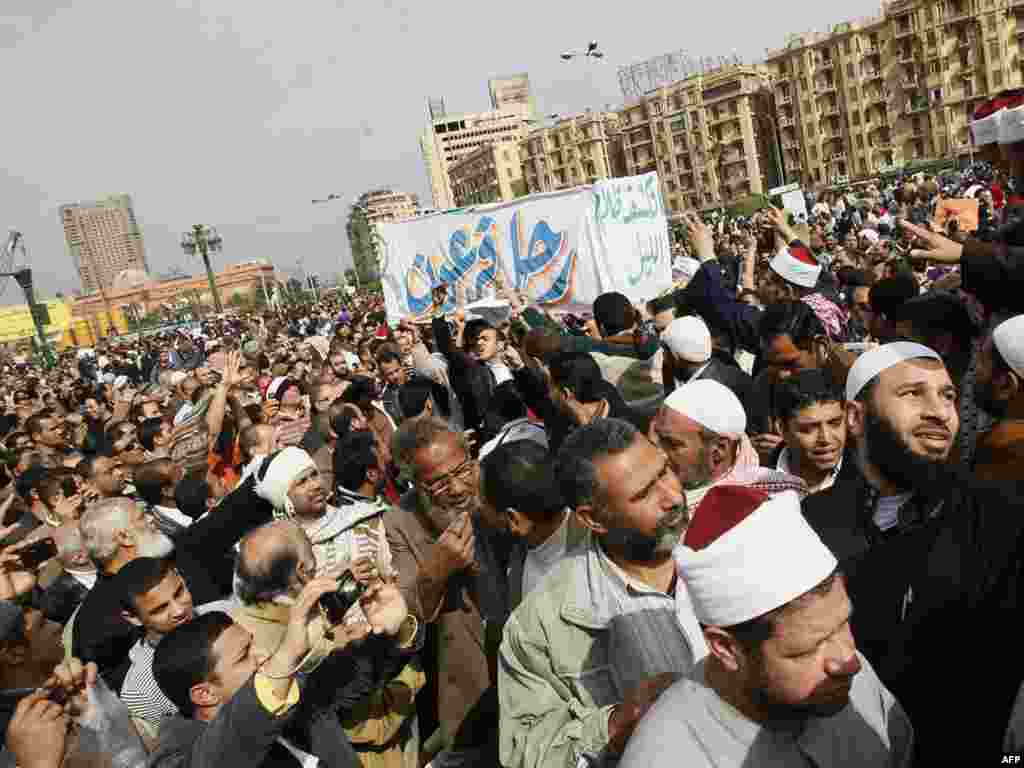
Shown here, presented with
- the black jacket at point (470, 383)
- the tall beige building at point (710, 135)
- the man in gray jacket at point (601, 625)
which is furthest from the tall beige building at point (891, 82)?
the man in gray jacket at point (601, 625)

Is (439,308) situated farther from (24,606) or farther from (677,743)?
(677,743)

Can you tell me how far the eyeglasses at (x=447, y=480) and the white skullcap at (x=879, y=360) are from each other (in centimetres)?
149

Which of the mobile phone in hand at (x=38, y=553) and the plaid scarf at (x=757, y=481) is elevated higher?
the plaid scarf at (x=757, y=481)

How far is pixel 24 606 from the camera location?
4.16 m

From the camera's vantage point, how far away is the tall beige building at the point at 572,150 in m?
113

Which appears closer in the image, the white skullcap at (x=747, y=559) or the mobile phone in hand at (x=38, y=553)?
the white skullcap at (x=747, y=559)

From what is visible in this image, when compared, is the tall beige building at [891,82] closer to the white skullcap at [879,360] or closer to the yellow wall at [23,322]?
the yellow wall at [23,322]

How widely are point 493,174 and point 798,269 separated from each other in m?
124

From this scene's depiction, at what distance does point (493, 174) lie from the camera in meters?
127

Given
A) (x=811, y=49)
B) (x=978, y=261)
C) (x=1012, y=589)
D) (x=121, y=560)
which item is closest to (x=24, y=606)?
(x=121, y=560)

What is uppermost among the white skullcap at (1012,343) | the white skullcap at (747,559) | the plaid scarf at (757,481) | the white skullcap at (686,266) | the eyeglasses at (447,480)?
the white skullcap at (1012,343)

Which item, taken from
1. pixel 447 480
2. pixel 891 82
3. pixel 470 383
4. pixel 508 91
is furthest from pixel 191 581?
pixel 508 91

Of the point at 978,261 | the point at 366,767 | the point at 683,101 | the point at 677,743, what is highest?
the point at 683,101

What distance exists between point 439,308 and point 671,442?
668 centimetres
